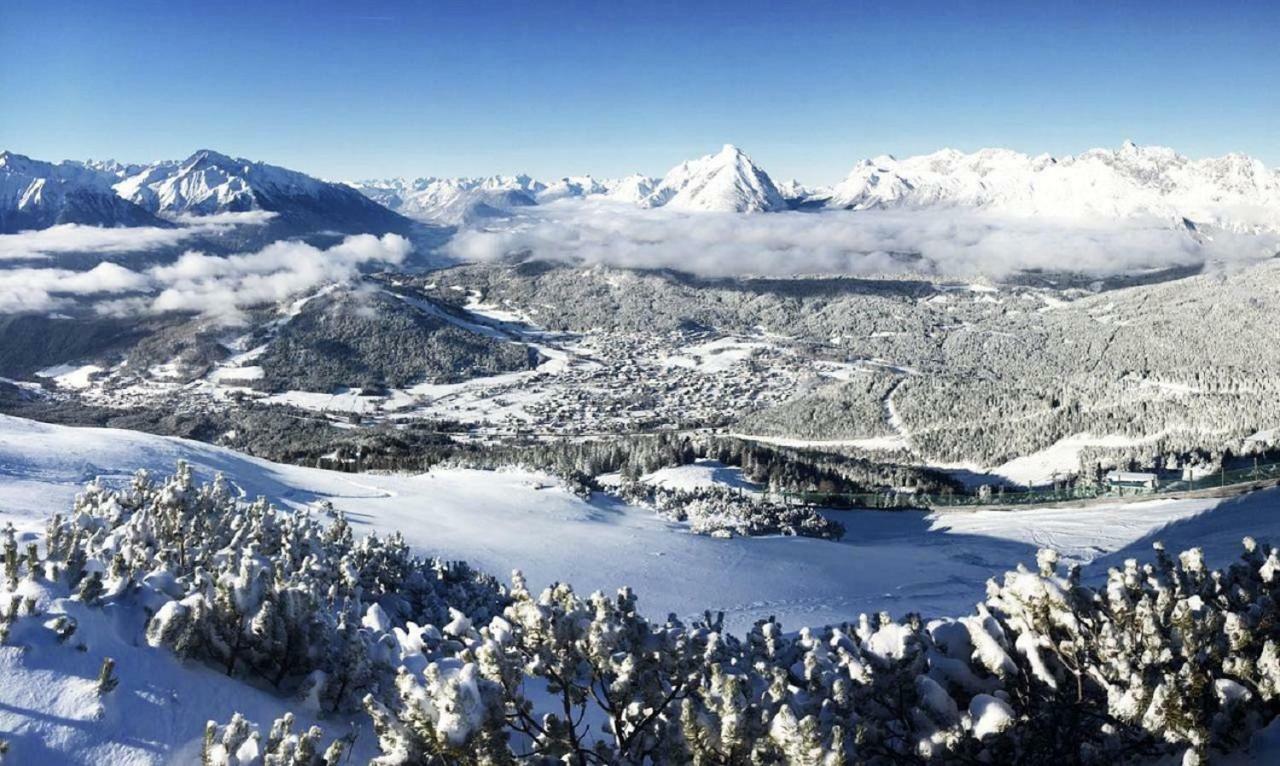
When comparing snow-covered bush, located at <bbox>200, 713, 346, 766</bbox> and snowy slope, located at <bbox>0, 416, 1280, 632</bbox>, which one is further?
snowy slope, located at <bbox>0, 416, 1280, 632</bbox>

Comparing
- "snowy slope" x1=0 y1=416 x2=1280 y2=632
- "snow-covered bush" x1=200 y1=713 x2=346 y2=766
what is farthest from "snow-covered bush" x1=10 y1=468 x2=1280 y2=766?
"snowy slope" x1=0 y1=416 x2=1280 y2=632

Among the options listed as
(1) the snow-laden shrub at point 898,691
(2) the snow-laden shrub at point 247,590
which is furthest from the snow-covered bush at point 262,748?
(2) the snow-laden shrub at point 247,590

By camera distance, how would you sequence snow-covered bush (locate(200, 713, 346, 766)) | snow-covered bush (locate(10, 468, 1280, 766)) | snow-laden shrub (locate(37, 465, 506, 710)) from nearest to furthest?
snow-covered bush (locate(200, 713, 346, 766)) → snow-covered bush (locate(10, 468, 1280, 766)) → snow-laden shrub (locate(37, 465, 506, 710))

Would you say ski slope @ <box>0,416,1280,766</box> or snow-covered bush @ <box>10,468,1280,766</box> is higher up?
snow-covered bush @ <box>10,468,1280,766</box>

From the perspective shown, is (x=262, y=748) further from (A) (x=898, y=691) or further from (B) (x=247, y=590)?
(A) (x=898, y=691)

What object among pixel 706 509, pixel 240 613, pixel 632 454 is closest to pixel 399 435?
pixel 632 454

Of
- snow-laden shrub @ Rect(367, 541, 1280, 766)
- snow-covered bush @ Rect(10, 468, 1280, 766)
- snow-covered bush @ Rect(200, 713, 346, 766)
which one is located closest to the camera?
snow-covered bush @ Rect(200, 713, 346, 766)

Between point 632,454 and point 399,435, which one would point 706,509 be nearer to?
point 632,454

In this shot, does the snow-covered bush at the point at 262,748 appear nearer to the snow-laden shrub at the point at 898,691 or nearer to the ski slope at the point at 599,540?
the snow-laden shrub at the point at 898,691

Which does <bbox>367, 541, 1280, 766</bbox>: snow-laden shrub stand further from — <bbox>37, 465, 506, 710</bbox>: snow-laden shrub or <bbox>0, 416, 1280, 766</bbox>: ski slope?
<bbox>0, 416, 1280, 766</bbox>: ski slope
